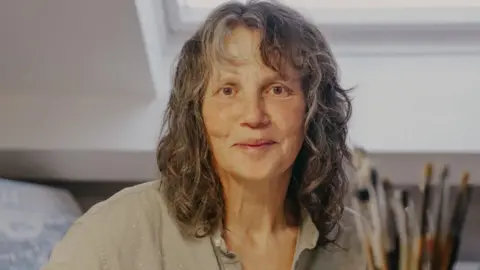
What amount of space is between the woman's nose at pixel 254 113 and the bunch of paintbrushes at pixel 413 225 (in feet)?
0.95

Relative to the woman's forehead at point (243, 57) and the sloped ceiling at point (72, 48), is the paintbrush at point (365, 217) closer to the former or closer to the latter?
the woman's forehead at point (243, 57)

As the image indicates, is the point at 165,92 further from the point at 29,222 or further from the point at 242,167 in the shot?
the point at 242,167

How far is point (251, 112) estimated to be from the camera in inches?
41.6

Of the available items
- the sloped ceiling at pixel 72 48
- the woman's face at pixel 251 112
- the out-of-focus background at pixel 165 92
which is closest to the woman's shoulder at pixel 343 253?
the woman's face at pixel 251 112

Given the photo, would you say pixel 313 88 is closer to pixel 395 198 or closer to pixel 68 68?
pixel 395 198

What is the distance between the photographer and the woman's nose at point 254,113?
105cm

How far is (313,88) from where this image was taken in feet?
3.65

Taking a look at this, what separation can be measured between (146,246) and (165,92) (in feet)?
1.80

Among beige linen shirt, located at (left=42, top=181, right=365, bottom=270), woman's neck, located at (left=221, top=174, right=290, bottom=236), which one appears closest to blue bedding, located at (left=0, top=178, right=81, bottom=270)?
beige linen shirt, located at (left=42, top=181, right=365, bottom=270)

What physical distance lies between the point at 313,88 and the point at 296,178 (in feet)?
0.53

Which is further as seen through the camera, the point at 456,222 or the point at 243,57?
the point at 243,57

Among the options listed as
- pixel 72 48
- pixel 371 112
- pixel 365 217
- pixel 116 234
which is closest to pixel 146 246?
pixel 116 234

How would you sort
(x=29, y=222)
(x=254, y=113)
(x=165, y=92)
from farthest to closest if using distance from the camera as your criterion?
(x=165, y=92) → (x=29, y=222) → (x=254, y=113)

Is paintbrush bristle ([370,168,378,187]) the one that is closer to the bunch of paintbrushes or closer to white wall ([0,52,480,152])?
the bunch of paintbrushes
